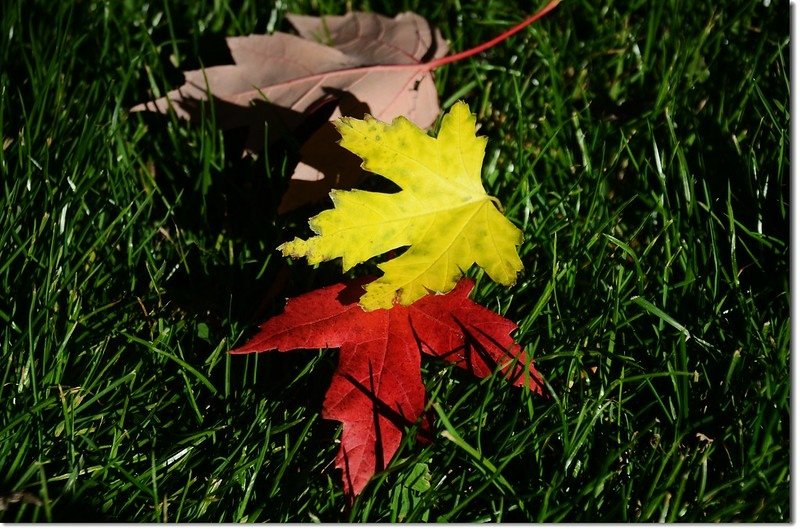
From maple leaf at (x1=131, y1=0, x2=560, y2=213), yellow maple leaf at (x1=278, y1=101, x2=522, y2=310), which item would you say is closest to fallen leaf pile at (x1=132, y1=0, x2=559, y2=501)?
yellow maple leaf at (x1=278, y1=101, x2=522, y2=310)

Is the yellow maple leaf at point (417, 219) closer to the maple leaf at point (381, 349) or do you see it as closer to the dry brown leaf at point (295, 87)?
the maple leaf at point (381, 349)

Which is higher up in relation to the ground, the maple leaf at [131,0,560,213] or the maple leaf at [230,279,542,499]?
the maple leaf at [131,0,560,213]

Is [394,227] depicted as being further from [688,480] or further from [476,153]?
[688,480]

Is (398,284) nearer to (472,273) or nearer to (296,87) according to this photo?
(472,273)

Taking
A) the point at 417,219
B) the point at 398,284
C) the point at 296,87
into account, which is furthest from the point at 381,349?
the point at 296,87

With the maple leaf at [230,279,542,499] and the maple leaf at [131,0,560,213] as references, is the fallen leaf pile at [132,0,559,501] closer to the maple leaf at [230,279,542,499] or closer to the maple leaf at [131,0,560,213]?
the maple leaf at [230,279,542,499]

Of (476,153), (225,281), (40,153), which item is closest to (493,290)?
(476,153)
